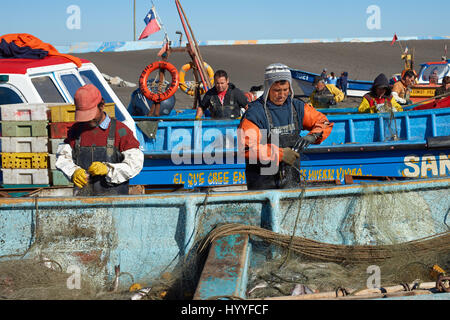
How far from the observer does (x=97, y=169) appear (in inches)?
153

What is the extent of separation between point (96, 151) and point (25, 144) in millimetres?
2379

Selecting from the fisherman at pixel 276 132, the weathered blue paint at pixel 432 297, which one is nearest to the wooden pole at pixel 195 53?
the fisherman at pixel 276 132

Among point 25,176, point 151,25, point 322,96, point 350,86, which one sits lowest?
point 25,176

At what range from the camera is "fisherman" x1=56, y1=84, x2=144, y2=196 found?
13.1 feet

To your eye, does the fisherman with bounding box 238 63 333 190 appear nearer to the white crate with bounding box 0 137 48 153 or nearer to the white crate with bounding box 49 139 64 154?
the white crate with bounding box 49 139 64 154

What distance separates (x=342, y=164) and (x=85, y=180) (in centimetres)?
493

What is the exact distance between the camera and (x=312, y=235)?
13.8 feet

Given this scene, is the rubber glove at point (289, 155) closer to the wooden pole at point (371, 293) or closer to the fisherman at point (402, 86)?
the wooden pole at point (371, 293)

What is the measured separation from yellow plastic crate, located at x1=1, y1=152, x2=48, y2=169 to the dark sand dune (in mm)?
20865

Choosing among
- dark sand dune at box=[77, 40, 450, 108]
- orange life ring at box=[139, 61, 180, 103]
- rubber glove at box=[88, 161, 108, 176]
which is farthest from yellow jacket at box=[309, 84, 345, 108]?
dark sand dune at box=[77, 40, 450, 108]

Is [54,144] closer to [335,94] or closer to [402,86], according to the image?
[402,86]

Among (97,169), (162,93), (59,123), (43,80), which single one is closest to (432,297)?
(97,169)

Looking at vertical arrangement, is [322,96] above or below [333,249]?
above

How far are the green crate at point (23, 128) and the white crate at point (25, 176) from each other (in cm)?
46
